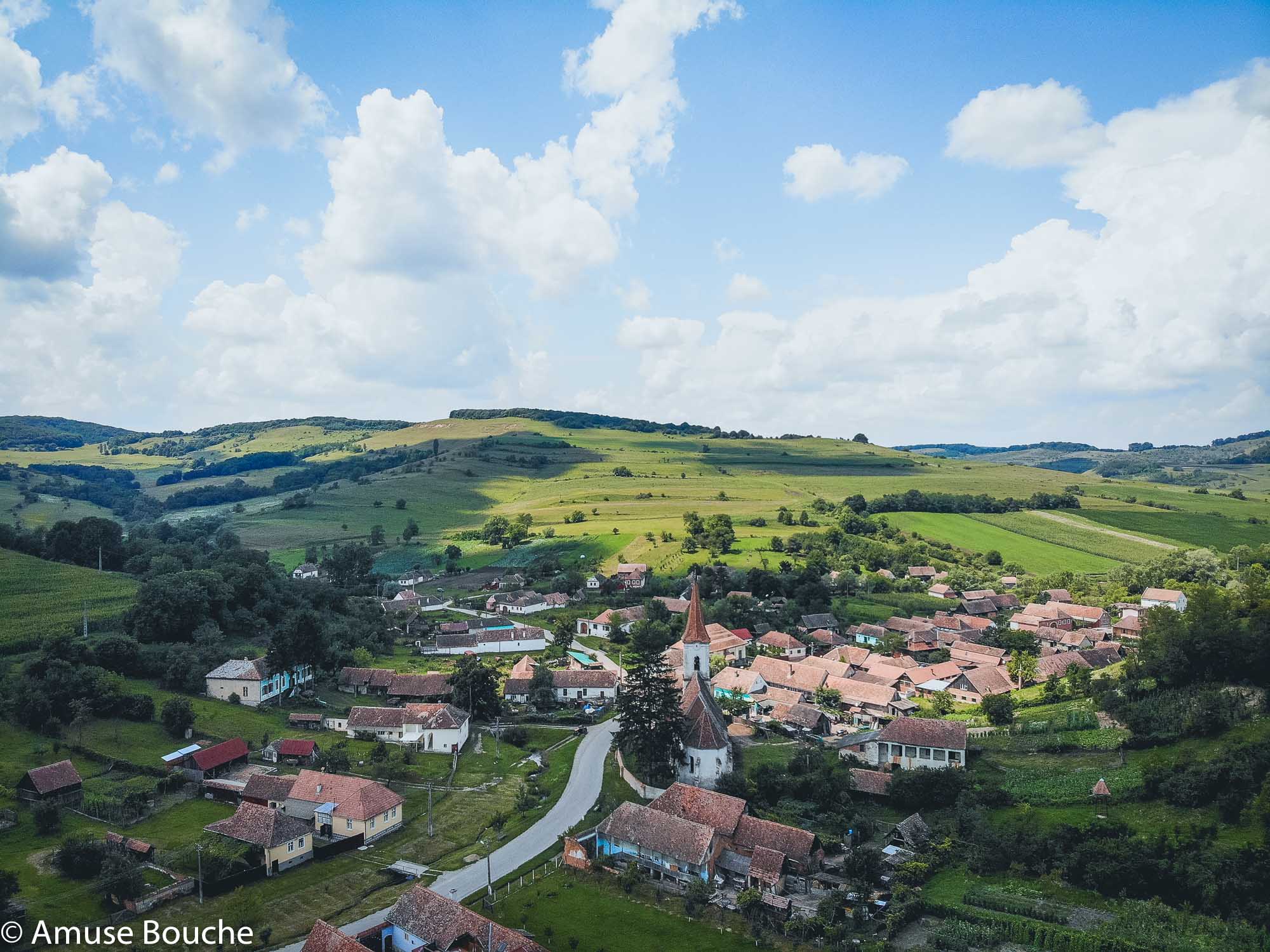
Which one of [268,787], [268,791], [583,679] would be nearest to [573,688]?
[583,679]

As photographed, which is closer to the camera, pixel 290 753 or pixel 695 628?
pixel 290 753

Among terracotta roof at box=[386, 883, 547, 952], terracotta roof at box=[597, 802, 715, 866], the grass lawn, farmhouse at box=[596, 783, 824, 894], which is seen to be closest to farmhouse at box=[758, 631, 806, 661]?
farmhouse at box=[596, 783, 824, 894]

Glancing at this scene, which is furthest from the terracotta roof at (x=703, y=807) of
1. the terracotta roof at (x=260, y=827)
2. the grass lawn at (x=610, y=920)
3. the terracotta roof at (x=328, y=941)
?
the terracotta roof at (x=260, y=827)

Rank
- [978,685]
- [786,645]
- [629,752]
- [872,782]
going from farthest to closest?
[786,645]
[978,685]
[629,752]
[872,782]

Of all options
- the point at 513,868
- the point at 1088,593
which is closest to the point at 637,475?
the point at 1088,593

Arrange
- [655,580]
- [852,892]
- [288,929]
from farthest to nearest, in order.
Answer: [655,580] → [852,892] → [288,929]

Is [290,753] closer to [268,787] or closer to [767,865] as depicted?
[268,787]

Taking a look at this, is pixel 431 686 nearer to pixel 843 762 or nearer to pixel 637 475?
pixel 843 762
